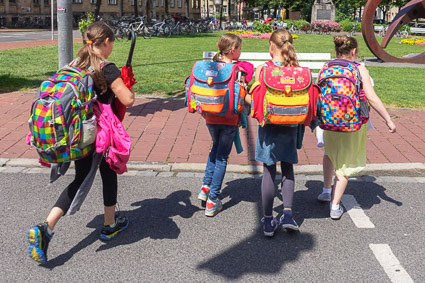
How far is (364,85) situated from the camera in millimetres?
3820

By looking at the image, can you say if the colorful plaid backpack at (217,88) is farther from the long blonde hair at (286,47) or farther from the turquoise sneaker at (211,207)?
the turquoise sneaker at (211,207)

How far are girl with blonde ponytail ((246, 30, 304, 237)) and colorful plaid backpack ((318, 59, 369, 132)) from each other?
263 mm

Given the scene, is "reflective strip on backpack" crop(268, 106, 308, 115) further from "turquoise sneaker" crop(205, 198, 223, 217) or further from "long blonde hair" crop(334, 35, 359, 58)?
"turquoise sneaker" crop(205, 198, 223, 217)

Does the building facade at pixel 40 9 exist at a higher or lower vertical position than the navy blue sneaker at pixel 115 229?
higher

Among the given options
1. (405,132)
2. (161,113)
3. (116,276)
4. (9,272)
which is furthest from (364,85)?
(161,113)

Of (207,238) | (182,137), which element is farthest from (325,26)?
(207,238)

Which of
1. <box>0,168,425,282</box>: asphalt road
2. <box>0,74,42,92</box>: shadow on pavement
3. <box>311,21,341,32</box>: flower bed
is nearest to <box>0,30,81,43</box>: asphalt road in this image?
<box>0,74,42,92</box>: shadow on pavement

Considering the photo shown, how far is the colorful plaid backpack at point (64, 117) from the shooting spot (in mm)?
2984

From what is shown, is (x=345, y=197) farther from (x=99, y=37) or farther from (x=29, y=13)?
(x=29, y=13)

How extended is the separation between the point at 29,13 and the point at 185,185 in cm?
5006

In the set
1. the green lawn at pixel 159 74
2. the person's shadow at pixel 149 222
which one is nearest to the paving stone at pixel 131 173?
the person's shadow at pixel 149 222

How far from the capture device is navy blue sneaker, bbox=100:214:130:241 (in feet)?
12.3

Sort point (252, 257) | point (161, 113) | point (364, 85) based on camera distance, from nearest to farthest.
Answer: point (252, 257) < point (364, 85) < point (161, 113)

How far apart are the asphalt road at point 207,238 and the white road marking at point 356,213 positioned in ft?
0.15
